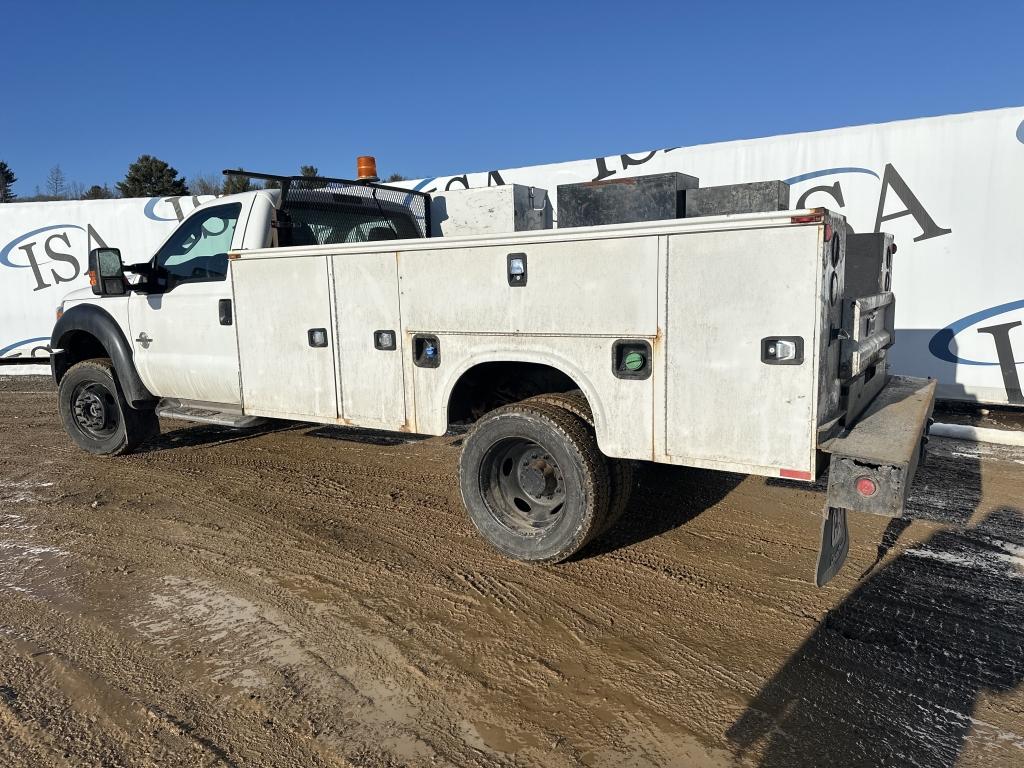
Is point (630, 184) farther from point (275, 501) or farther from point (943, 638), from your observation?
point (275, 501)

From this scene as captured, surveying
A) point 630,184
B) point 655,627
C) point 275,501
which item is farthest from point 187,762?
point 630,184

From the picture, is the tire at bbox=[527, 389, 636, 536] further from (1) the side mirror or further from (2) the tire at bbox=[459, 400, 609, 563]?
(1) the side mirror

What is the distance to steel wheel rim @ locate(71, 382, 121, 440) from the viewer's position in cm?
665

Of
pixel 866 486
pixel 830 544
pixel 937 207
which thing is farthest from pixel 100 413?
pixel 937 207

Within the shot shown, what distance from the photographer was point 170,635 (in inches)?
136

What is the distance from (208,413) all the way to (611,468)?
351cm

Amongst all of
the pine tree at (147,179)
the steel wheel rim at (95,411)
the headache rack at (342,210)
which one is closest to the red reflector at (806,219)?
the headache rack at (342,210)

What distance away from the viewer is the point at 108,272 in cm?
601

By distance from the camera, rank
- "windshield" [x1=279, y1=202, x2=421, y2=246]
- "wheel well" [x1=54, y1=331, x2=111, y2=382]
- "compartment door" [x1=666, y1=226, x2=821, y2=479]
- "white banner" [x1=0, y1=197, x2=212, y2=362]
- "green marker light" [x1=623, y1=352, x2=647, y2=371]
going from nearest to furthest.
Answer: "compartment door" [x1=666, y1=226, x2=821, y2=479] → "green marker light" [x1=623, y1=352, x2=647, y2=371] → "windshield" [x1=279, y1=202, x2=421, y2=246] → "wheel well" [x1=54, y1=331, x2=111, y2=382] → "white banner" [x1=0, y1=197, x2=212, y2=362]

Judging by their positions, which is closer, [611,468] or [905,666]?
[905,666]

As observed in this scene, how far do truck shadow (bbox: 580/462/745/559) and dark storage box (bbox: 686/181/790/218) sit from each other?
1.85 m

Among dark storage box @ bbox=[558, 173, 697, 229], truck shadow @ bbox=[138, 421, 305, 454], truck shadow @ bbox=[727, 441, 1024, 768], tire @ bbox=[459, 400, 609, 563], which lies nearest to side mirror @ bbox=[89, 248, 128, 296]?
truck shadow @ bbox=[138, 421, 305, 454]

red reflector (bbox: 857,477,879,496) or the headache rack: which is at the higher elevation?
the headache rack

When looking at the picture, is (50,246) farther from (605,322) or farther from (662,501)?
(605,322)
